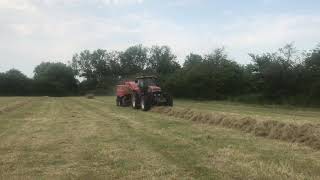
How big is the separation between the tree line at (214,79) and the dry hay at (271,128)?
48.5ft

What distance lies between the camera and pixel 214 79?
64.5 meters

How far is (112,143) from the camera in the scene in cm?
1515

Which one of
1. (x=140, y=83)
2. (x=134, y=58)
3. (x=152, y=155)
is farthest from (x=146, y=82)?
(x=134, y=58)

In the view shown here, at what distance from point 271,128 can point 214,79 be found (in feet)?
158

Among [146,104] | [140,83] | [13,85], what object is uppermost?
Result: [13,85]

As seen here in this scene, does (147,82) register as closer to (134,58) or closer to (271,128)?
(271,128)

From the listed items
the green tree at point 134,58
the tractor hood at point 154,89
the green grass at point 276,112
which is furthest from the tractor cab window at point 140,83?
the green tree at point 134,58

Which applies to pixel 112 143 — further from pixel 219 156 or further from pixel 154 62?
pixel 154 62

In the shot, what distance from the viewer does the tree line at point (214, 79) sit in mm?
50000

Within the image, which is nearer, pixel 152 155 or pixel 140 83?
pixel 152 155

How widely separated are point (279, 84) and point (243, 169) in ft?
139

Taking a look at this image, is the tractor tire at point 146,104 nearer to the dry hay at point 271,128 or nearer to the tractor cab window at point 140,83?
the tractor cab window at point 140,83

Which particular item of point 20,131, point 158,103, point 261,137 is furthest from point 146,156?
point 158,103

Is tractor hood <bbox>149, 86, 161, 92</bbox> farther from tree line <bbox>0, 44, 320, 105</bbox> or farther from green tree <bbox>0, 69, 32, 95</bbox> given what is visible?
green tree <bbox>0, 69, 32, 95</bbox>
